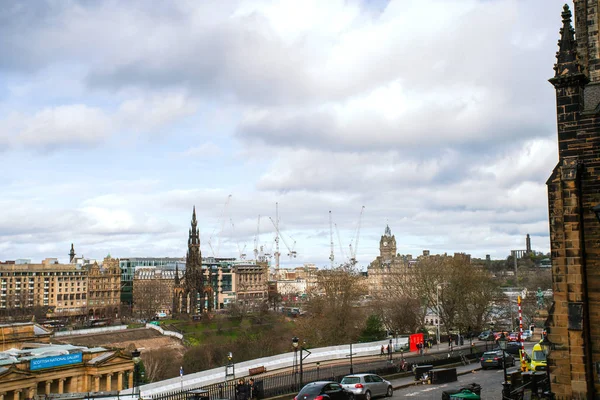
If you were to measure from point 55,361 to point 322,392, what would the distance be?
27902 mm

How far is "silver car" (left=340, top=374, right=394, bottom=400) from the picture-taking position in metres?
25.3

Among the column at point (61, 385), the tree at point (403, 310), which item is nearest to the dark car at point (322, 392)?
the column at point (61, 385)

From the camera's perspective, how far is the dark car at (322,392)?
2217 cm

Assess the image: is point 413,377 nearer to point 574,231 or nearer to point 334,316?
point 574,231

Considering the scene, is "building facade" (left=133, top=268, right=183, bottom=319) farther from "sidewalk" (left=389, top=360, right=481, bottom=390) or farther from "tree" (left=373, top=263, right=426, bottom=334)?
"sidewalk" (left=389, top=360, right=481, bottom=390)

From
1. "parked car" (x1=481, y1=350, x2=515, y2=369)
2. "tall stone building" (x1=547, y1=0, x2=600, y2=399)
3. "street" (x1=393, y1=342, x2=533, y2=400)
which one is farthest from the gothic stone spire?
"parked car" (x1=481, y1=350, x2=515, y2=369)

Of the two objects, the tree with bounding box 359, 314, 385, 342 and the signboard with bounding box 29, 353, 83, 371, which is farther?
the tree with bounding box 359, 314, 385, 342

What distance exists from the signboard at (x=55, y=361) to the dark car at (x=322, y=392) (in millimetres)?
25983

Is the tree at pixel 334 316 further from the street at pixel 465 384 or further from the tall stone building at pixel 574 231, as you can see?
the tall stone building at pixel 574 231

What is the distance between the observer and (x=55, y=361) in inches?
1658

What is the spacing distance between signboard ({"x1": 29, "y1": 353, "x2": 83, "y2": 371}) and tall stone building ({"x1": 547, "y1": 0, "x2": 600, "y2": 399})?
3621 centimetres

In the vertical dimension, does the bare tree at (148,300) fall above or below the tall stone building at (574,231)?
below

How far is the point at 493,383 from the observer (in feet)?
103

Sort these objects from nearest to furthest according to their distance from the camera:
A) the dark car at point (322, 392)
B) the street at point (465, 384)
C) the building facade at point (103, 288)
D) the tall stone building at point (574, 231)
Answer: the tall stone building at point (574, 231) → the dark car at point (322, 392) → the street at point (465, 384) → the building facade at point (103, 288)
